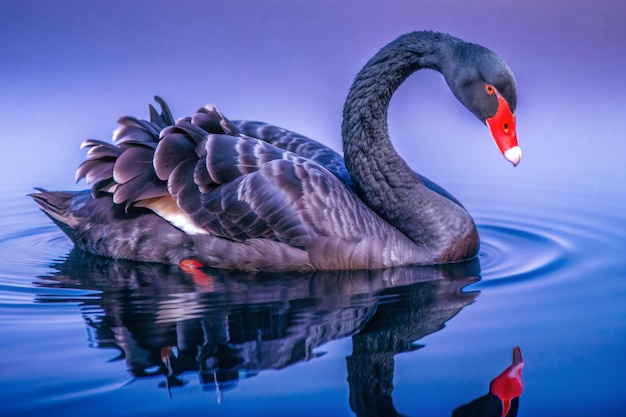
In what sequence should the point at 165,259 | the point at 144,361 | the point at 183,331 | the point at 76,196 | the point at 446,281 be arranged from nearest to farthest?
1. the point at 144,361
2. the point at 183,331
3. the point at 446,281
4. the point at 165,259
5. the point at 76,196

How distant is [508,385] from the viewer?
335cm

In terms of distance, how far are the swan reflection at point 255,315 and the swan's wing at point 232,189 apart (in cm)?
25

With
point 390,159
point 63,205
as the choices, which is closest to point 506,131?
point 390,159

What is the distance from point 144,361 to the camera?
354 centimetres

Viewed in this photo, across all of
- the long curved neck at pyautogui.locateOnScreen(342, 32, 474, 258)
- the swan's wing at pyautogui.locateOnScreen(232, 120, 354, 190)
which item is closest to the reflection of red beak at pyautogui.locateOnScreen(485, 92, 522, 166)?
the long curved neck at pyautogui.locateOnScreen(342, 32, 474, 258)

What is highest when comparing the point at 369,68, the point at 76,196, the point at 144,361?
the point at 369,68

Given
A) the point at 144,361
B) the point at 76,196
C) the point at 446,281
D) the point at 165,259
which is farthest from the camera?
the point at 76,196

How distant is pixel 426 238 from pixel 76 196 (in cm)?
205

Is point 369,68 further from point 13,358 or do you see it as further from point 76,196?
point 13,358

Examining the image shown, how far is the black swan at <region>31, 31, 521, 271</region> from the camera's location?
4691 millimetres

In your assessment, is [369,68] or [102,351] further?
[369,68]

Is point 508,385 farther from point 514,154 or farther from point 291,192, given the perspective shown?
point 291,192

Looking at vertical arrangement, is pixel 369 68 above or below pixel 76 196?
above

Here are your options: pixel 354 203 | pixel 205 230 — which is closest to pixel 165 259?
pixel 205 230
